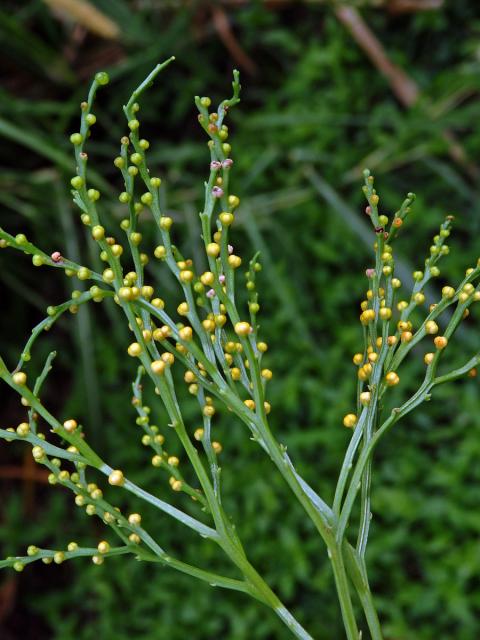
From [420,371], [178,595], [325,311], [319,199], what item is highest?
[319,199]

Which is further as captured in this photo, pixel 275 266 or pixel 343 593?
pixel 275 266

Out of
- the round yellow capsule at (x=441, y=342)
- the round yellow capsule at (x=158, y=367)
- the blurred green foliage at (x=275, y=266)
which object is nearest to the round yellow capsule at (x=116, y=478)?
the round yellow capsule at (x=158, y=367)

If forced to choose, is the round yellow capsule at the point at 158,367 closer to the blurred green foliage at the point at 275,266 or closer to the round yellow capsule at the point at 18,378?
the round yellow capsule at the point at 18,378

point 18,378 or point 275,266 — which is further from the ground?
point 275,266

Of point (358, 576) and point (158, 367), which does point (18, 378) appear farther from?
point (358, 576)

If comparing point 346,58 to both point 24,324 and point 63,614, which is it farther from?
point 63,614

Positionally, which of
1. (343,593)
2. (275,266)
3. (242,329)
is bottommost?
(343,593)

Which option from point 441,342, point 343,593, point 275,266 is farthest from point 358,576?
point 275,266

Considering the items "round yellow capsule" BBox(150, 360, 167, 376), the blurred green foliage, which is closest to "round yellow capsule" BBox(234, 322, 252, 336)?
"round yellow capsule" BBox(150, 360, 167, 376)

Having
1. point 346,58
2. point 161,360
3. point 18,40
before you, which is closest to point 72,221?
point 18,40
